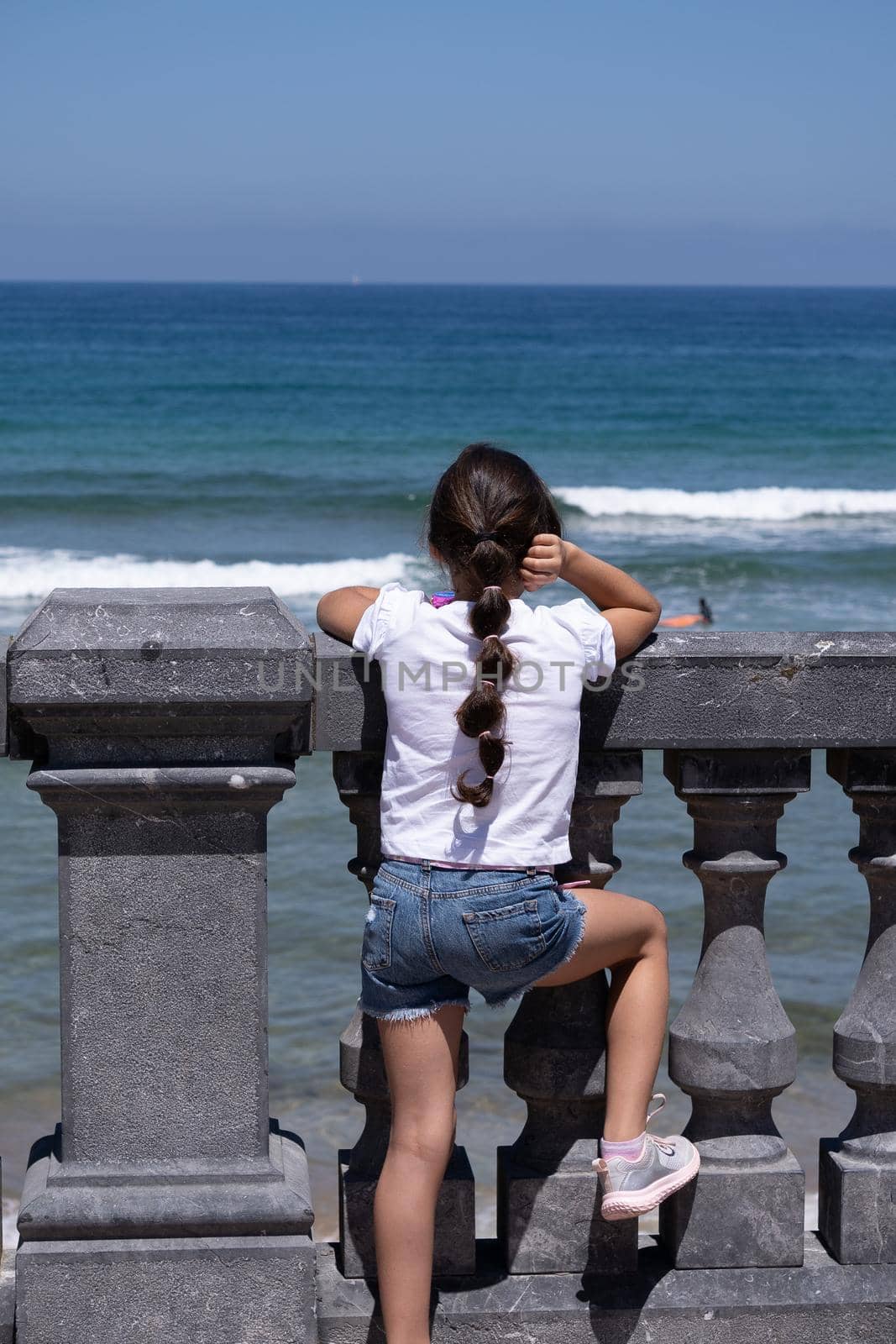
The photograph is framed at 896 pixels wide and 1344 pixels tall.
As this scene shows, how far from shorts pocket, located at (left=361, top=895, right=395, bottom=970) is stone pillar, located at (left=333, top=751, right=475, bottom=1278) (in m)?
0.17

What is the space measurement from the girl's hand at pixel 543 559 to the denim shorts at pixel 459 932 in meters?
0.46

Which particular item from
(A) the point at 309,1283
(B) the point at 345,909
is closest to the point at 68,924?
(A) the point at 309,1283

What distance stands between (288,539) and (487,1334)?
20.7 meters

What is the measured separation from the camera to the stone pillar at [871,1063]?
2.53 metres

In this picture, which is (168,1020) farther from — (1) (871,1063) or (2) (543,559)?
(1) (871,1063)

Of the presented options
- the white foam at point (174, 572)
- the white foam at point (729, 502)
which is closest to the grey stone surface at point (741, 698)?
the white foam at point (174, 572)

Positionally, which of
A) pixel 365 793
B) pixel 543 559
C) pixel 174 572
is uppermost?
pixel 543 559

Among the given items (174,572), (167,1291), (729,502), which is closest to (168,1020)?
(167,1291)

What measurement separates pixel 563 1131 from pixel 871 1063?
1.74 ft

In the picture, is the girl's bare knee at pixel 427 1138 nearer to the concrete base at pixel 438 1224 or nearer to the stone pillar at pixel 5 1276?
the concrete base at pixel 438 1224

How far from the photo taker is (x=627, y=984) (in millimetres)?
2477

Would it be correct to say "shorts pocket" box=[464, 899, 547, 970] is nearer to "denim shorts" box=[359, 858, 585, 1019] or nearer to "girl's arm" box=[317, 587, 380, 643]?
"denim shorts" box=[359, 858, 585, 1019]

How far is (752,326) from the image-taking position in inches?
3324

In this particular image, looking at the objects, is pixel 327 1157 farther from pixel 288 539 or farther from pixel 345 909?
pixel 288 539
